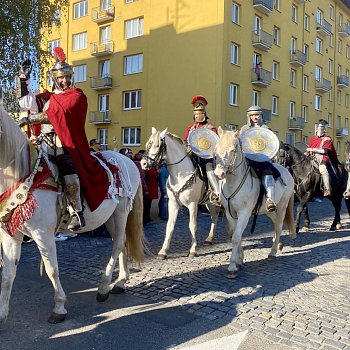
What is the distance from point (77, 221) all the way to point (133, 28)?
102ft

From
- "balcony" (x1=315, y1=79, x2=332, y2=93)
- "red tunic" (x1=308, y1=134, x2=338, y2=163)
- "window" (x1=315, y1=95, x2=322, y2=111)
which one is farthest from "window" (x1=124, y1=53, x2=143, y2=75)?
"red tunic" (x1=308, y1=134, x2=338, y2=163)

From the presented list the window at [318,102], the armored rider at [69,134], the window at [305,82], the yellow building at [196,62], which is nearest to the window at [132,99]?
the yellow building at [196,62]

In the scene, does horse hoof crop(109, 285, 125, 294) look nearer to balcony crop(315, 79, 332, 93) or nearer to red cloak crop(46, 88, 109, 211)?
red cloak crop(46, 88, 109, 211)

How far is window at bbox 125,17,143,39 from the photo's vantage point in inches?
1283

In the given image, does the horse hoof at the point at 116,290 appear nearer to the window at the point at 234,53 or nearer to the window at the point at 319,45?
the window at the point at 234,53

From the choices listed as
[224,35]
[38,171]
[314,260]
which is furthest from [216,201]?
[224,35]

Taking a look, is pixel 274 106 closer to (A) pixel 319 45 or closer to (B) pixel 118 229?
(A) pixel 319 45

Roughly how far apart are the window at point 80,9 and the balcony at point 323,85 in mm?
22836

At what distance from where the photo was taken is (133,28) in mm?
33312

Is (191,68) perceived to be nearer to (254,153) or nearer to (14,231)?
(254,153)

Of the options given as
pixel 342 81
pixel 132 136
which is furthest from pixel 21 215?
pixel 342 81

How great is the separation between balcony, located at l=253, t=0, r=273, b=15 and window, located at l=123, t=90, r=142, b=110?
35.4 ft

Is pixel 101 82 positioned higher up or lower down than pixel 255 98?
higher up

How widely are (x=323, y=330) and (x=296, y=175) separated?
23.6ft
